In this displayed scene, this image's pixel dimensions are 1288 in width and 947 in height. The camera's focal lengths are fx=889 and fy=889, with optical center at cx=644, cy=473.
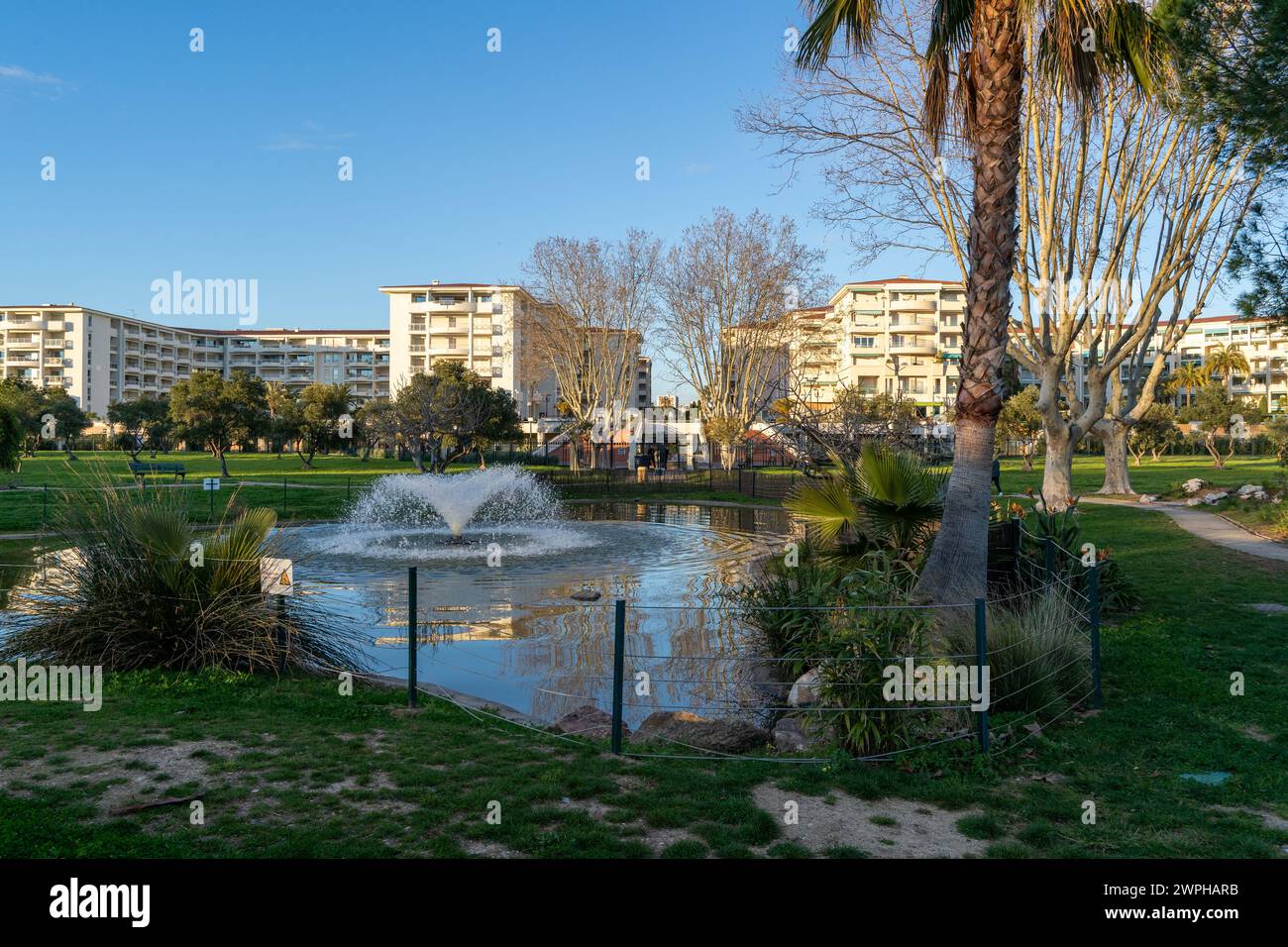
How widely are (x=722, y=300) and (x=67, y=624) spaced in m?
37.7

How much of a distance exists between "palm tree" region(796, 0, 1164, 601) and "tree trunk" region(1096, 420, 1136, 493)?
982 inches

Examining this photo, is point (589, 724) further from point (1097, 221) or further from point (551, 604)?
point (1097, 221)

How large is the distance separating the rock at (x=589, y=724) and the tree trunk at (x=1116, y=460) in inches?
1178

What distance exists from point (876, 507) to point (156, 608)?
788 centimetres

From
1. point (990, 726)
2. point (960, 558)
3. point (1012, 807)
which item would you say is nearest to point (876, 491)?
point (960, 558)

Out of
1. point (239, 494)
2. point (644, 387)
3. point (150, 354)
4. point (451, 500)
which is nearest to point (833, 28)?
point (451, 500)

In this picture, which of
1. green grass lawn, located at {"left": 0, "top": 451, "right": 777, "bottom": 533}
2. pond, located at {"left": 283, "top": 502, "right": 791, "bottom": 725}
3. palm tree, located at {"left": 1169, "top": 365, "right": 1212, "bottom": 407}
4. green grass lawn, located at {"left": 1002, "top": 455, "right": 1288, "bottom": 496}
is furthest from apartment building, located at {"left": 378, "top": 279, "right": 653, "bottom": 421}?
pond, located at {"left": 283, "top": 502, "right": 791, "bottom": 725}

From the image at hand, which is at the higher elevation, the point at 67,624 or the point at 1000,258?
the point at 1000,258

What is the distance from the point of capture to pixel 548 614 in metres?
12.3

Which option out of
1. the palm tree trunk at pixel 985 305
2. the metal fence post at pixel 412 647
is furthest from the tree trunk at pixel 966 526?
the metal fence post at pixel 412 647

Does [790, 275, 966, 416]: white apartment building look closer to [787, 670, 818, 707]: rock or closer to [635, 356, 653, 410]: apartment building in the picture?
[635, 356, 653, 410]: apartment building

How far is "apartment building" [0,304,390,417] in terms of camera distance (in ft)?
397

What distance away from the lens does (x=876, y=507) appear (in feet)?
35.0

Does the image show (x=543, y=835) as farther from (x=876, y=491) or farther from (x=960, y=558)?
(x=876, y=491)
